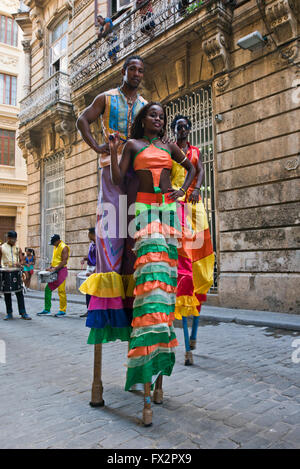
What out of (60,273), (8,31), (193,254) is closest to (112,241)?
(193,254)

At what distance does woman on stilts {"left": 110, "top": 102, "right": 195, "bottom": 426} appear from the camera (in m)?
2.19

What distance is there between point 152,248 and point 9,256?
656 cm

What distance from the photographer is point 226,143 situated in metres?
8.38

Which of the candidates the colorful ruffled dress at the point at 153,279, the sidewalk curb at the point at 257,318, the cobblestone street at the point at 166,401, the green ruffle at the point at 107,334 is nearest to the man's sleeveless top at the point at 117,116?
the colorful ruffled dress at the point at 153,279

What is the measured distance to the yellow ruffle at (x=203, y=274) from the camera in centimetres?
384

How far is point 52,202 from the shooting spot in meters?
16.3

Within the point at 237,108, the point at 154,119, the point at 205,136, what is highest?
the point at 237,108

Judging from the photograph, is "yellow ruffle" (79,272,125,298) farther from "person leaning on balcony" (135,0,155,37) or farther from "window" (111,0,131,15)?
"window" (111,0,131,15)

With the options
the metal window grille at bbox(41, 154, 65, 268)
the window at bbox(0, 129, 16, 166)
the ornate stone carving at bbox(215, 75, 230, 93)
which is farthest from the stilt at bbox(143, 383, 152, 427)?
the window at bbox(0, 129, 16, 166)

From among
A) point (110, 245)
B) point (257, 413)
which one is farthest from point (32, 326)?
point (257, 413)

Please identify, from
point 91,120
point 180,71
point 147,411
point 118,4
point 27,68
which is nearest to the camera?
point 147,411

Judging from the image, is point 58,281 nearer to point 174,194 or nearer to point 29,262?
point 174,194

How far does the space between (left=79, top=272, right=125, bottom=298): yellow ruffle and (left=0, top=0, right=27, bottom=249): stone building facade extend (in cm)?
2443

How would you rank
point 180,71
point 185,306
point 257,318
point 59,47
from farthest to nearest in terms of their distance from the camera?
point 59,47
point 180,71
point 257,318
point 185,306
